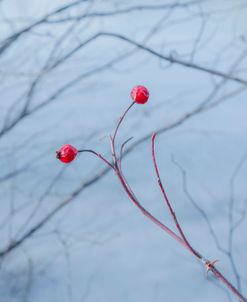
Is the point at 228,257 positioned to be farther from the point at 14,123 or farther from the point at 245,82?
the point at 14,123

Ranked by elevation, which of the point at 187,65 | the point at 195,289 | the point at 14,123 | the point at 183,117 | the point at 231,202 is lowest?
the point at 195,289

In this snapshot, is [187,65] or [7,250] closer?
[7,250]

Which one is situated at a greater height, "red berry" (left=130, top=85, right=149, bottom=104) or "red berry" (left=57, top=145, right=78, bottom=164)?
"red berry" (left=130, top=85, right=149, bottom=104)

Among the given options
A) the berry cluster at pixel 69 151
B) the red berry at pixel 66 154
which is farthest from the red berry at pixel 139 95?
the red berry at pixel 66 154

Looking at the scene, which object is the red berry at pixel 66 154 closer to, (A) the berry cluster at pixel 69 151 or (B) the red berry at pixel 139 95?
(A) the berry cluster at pixel 69 151

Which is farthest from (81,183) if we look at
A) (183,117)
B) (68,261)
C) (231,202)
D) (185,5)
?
(185,5)

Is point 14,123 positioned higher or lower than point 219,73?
higher

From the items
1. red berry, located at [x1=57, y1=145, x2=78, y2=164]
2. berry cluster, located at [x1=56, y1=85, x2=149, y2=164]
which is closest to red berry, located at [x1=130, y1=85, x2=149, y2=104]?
berry cluster, located at [x1=56, y1=85, x2=149, y2=164]

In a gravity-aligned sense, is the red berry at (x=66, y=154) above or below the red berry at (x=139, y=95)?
A: below

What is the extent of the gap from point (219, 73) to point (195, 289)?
0.84 metres

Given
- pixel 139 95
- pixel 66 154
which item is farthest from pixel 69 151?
pixel 139 95

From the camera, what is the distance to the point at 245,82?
168 cm

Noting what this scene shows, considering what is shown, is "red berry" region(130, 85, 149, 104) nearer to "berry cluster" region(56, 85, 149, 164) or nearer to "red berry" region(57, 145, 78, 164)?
"berry cluster" region(56, 85, 149, 164)

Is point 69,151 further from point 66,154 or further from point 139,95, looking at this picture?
point 139,95
